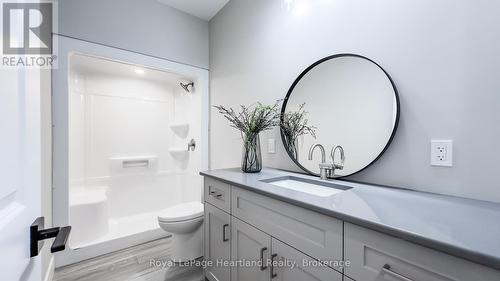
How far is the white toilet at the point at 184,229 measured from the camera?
5.78 feet

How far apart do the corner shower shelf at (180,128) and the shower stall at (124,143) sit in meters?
0.02

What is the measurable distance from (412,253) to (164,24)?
2650 millimetres

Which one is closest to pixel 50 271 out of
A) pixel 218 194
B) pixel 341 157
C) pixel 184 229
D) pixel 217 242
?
pixel 184 229

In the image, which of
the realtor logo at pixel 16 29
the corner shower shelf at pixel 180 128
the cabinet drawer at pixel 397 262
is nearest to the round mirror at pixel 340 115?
the cabinet drawer at pixel 397 262

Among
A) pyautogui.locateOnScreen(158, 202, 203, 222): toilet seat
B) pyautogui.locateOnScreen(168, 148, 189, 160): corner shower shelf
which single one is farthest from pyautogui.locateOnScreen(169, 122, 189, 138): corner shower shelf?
pyautogui.locateOnScreen(158, 202, 203, 222): toilet seat

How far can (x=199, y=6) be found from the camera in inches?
89.6

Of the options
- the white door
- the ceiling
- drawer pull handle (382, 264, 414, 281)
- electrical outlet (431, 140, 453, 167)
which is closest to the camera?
the white door

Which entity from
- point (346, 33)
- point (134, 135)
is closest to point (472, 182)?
point (346, 33)

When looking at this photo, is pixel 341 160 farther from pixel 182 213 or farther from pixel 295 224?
pixel 182 213

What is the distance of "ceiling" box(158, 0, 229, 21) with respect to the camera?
220 centimetres

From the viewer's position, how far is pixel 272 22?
1.73 meters

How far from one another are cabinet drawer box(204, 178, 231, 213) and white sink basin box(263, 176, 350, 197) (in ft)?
0.90

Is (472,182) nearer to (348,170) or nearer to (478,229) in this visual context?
(478,229)

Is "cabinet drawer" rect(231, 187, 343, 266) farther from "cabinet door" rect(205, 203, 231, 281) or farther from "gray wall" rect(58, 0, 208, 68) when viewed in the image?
"gray wall" rect(58, 0, 208, 68)
